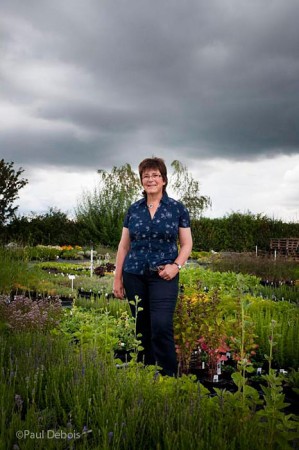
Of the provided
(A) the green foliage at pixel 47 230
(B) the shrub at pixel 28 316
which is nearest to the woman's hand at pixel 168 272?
(B) the shrub at pixel 28 316

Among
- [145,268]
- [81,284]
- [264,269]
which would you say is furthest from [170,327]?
[264,269]

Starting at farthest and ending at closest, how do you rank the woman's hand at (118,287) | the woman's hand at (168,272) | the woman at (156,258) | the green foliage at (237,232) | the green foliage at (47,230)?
the green foliage at (237,232), the green foliage at (47,230), the woman's hand at (118,287), the woman at (156,258), the woman's hand at (168,272)

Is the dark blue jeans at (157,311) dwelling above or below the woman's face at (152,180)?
below

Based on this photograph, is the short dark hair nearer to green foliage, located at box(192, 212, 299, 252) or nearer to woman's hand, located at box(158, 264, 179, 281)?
woman's hand, located at box(158, 264, 179, 281)

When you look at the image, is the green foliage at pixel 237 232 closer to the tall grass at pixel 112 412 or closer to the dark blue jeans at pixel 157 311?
the dark blue jeans at pixel 157 311

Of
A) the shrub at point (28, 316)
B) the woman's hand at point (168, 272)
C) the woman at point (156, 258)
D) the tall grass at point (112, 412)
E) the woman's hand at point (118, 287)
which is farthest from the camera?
the shrub at point (28, 316)

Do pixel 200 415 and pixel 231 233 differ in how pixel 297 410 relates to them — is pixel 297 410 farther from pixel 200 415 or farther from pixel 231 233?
pixel 231 233

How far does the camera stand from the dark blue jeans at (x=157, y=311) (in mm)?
4137

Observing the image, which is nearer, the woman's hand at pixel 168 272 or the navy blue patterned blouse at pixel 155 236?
the woman's hand at pixel 168 272

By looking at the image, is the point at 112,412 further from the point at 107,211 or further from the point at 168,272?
the point at 107,211

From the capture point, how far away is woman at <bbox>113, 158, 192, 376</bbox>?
414 centimetres

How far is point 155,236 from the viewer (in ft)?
13.8

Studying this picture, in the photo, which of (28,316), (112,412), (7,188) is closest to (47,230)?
(7,188)

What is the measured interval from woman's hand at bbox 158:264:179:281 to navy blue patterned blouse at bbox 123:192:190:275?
0.28 feet
